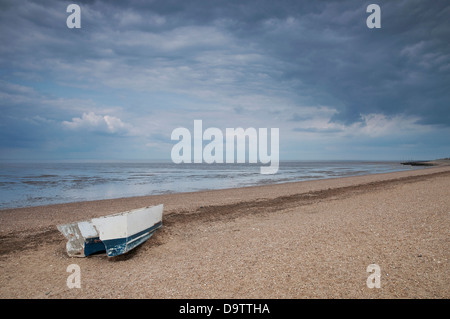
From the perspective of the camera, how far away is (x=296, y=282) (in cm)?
587

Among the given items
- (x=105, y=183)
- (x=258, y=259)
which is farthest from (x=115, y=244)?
(x=105, y=183)

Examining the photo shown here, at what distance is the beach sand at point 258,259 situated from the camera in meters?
5.75

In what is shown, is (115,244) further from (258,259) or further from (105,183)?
(105,183)

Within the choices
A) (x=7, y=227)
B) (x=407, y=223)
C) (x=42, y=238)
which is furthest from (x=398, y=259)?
(x=7, y=227)

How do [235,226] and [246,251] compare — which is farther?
[235,226]

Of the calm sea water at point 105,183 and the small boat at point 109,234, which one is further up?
the small boat at point 109,234

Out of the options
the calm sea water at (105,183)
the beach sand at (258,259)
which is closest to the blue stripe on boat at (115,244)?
the beach sand at (258,259)

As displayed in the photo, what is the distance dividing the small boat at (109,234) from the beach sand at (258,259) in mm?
329

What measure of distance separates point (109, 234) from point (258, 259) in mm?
4334

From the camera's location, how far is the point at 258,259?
730 centimetres

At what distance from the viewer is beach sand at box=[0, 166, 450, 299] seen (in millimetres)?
5746

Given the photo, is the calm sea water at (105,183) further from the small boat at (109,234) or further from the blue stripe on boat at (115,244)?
the blue stripe on boat at (115,244)
